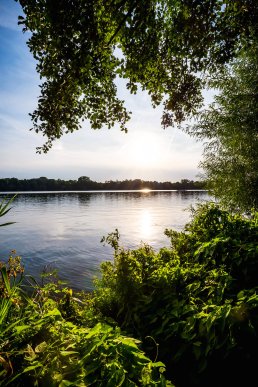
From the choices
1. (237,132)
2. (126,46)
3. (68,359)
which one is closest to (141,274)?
(68,359)

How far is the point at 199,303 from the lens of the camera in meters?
3.66

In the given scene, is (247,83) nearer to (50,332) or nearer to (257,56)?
(257,56)

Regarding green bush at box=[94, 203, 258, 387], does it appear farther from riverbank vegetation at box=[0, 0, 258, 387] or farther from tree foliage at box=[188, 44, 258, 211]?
tree foliage at box=[188, 44, 258, 211]

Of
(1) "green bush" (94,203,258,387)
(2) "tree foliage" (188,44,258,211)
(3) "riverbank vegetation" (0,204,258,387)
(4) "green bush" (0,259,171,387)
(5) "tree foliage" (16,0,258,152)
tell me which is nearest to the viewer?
(4) "green bush" (0,259,171,387)

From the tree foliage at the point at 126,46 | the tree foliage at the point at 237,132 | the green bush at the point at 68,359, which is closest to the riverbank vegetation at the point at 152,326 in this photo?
the green bush at the point at 68,359

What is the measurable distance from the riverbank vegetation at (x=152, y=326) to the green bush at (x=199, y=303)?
0.01 metres

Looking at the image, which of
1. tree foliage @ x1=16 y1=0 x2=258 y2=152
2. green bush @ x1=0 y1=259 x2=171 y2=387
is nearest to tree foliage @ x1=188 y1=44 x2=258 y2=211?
tree foliage @ x1=16 y1=0 x2=258 y2=152

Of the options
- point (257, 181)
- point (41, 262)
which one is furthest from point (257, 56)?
point (41, 262)

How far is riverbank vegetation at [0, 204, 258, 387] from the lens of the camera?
211 centimetres

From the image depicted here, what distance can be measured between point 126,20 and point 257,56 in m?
11.7

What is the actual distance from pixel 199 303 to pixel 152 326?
718mm

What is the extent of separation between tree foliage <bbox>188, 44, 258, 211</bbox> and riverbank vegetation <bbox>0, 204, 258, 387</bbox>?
13.2m

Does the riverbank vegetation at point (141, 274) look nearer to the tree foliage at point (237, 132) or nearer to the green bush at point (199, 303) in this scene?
the green bush at point (199, 303)

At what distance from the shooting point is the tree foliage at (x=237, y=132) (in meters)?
16.5
